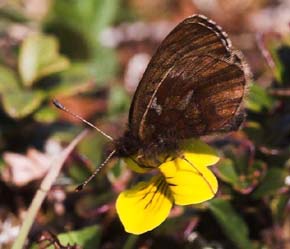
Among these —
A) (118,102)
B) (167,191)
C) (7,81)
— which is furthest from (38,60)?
(167,191)

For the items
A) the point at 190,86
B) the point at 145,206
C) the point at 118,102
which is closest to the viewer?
the point at 145,206

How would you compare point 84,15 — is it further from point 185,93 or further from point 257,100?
point 185,93

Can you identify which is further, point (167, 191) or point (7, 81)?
point (7, 81)

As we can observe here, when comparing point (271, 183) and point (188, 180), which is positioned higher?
point (188, 180)

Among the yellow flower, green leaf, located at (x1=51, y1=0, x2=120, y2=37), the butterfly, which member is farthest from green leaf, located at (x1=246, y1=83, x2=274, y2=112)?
green leaf, located at (x1=51, y1=0, x2=120, y2=37)

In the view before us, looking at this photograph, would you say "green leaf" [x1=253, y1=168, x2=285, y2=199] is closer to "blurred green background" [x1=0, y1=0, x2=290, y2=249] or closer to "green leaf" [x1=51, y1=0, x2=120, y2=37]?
"blurred green background" [x1=0, y1=0, x2=290, y2=249]

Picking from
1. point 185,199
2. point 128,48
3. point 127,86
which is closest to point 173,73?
point 185,199
